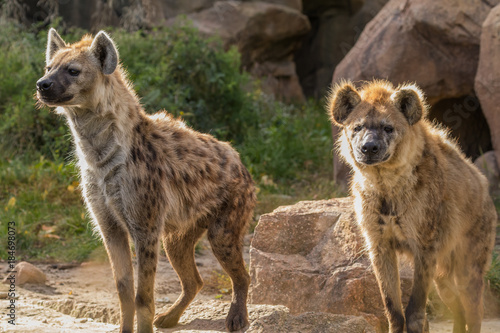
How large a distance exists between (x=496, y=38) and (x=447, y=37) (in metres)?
0.65

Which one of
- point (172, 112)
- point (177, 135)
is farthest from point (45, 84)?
point (172, 112)

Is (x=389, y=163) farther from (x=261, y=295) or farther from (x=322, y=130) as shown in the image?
(x=322, y=130)

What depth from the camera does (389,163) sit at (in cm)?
354

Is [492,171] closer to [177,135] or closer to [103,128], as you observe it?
[177,135]

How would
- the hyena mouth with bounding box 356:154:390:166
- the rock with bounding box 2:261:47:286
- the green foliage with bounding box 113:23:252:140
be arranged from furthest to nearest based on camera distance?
1. the green foliage with bounding box 113:23:252:140
2. the rock with bounding box 2:261:47:286
3. the hyena mouth with bounding box 356:154:390:166

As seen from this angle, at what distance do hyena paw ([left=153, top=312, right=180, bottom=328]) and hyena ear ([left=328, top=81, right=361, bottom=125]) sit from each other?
4.67 feet

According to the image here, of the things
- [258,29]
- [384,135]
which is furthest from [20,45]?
[384,135]

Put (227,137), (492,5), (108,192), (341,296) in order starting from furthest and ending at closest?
(227,137) < (492,5) < (341,296) < (108,192)

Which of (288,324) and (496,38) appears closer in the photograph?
(288,324)

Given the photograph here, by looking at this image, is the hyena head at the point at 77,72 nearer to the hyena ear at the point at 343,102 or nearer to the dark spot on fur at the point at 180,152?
the dark spot on fur at the point at 180,152

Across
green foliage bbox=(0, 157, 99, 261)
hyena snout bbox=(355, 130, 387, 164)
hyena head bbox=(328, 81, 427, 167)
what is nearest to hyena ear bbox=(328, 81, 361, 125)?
hyena head bbox=(328, 81, 427, 167)

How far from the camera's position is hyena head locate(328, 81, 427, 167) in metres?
3.44

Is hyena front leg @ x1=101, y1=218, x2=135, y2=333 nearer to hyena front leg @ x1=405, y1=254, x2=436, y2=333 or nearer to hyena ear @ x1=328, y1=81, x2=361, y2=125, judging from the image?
hyena ear @ x1=328, y1=81, x2=361, y2=125

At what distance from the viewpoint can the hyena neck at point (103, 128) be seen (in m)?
3.42
